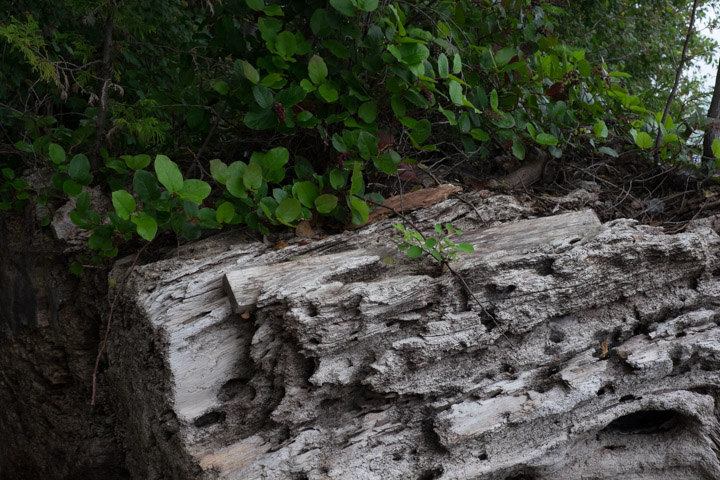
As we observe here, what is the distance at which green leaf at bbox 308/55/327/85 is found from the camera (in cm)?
261

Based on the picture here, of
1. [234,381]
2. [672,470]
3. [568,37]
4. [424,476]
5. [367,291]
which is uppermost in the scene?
[568,37]

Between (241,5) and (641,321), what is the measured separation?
266 cm

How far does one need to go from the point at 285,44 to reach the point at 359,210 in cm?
87

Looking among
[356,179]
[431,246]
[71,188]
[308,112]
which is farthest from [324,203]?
[71,188]

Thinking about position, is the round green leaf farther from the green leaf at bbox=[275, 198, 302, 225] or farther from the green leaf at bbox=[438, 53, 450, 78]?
the green leaf at bbox=[438, 53, 450, 78]

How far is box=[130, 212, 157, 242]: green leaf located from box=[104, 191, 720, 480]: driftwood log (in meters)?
0.41

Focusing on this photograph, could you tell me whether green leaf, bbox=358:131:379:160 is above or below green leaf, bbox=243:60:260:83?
below

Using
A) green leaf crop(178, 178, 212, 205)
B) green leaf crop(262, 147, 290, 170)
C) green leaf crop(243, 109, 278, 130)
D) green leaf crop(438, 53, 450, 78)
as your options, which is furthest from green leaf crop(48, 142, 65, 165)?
green leaf crop(438, 53, 450, 78)

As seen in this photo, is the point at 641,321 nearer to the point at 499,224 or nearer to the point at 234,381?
the point at 499,224

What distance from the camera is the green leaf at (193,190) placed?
236 centimetres

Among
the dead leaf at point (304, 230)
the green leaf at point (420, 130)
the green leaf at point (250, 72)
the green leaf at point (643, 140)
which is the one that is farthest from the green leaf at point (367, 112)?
the green leaf at point (643, 140)

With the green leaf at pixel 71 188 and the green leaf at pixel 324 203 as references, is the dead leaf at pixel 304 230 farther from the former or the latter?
the green leaf at pixel 71 188

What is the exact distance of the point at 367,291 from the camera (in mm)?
2506

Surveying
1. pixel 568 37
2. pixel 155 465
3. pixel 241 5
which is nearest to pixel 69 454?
pixel 155 465
